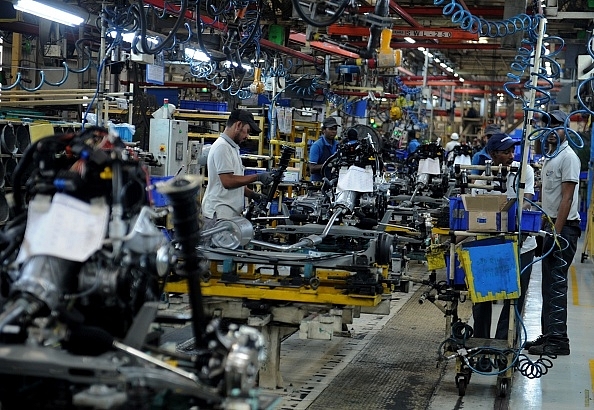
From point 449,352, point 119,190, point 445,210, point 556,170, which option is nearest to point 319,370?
point 449,352

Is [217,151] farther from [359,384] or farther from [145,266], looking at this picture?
[145,266]

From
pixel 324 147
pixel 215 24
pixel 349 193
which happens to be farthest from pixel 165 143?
pixel 349 193

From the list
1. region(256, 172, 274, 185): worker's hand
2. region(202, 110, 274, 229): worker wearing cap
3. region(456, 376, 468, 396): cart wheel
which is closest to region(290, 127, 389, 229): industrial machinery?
region(256, 172, 274, 185): worker's hand

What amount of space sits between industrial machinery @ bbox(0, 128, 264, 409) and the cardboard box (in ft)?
9.51

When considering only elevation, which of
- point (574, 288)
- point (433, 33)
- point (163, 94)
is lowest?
point (574, 288)

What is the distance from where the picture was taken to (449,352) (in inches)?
249

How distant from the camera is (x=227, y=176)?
6656 millimetres

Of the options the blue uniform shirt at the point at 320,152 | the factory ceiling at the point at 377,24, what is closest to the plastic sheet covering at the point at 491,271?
the factory ceiling at the point at 377,24

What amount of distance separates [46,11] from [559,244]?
216 inches

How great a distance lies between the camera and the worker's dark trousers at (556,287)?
6.89 metres

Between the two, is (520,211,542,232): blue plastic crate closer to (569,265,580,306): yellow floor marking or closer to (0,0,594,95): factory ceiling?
(0,0,594,95): factory ceiling

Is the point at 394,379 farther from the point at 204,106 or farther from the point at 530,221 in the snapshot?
the point at 204,106

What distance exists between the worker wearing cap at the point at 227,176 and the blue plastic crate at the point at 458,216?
1.44 metres

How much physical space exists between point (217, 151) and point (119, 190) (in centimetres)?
336
